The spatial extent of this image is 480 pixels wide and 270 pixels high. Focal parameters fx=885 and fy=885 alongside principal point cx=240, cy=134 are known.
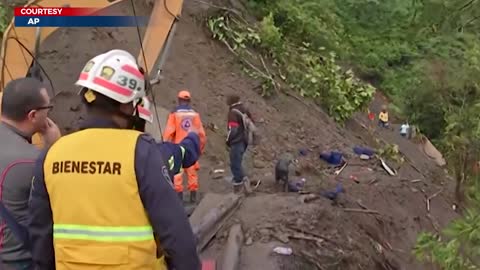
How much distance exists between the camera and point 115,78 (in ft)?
12.2

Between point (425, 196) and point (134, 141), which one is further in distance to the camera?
point (425, 196)

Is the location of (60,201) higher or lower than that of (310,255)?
higher

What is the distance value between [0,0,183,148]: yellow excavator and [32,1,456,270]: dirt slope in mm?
1212

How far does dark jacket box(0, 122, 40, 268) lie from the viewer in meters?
4.32

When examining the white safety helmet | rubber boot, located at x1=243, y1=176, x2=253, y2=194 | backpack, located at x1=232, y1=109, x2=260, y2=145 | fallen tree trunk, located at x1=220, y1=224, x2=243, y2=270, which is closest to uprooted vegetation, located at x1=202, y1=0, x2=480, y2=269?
fallen tree trunk, located at x1=220, y1=224, x2=243, y2=270

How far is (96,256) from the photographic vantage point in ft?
11.9

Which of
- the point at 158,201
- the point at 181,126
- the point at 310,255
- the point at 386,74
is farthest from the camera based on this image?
the point at 386,74

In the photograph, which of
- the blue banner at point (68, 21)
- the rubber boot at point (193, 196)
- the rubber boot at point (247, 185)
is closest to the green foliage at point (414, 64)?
the rubber boot at point (247, 185)

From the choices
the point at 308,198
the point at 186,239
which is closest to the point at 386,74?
the point at 308,198

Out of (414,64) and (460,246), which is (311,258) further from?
(414,64)

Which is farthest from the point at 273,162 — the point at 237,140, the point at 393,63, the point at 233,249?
the point at 393,63

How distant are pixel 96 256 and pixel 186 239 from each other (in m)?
0.37

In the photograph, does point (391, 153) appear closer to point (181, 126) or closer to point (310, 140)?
point (310, 140)

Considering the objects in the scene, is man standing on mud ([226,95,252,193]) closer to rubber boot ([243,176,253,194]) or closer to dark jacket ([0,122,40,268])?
rubber boot ([243,176,253,194])
